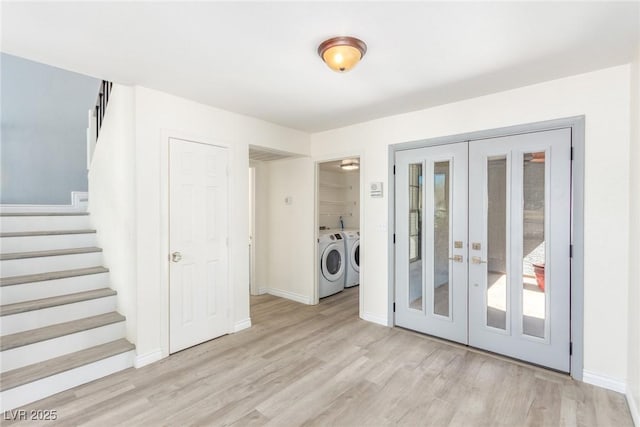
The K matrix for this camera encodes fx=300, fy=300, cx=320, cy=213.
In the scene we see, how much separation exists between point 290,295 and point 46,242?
2975 mm

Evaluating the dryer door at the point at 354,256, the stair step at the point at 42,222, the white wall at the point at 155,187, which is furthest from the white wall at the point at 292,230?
the stair step at the point at 42,222

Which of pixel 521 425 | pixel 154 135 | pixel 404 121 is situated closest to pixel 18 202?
pixel 154 135

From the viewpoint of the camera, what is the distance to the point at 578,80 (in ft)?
7.83

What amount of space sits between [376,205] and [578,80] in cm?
209

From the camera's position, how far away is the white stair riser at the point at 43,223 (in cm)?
Answer: 331

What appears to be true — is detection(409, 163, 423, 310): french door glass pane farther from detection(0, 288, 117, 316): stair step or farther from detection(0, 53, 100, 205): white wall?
detection(0, 53, 100, 205): white wall

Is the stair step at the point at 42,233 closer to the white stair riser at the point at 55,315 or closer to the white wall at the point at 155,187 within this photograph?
the white stair riser at the point at 55,315

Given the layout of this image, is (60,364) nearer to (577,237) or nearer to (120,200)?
(120,200)

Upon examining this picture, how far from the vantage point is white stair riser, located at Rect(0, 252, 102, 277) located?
279 cm

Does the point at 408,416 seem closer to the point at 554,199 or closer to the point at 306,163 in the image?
the point at 554,199

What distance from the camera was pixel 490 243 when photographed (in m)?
2.83

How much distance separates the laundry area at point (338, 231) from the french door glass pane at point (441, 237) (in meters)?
1.24

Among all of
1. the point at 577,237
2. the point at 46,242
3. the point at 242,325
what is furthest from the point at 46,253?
the point at 577,237

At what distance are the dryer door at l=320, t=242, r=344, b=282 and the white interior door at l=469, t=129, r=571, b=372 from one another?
216 centimetres
